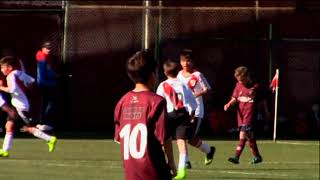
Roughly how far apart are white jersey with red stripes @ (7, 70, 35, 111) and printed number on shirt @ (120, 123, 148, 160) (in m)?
8.97

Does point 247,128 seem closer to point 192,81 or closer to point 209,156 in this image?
point 209,156

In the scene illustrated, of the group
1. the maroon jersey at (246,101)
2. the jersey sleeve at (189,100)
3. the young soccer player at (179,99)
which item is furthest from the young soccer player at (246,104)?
the young soccer player at (179,99)

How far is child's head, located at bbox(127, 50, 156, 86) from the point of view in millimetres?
6711

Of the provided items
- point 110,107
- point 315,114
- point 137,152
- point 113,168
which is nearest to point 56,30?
point 110,107

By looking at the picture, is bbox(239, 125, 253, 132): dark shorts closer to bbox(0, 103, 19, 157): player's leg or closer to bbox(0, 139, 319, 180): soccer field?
bbox(0, 139, 319, 180): soccer field

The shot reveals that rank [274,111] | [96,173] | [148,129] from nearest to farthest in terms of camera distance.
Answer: [148,129]
[96,173]
[274,111]

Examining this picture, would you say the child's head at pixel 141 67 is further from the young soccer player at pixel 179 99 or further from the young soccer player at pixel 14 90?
the young soccer player at pixel 14 90

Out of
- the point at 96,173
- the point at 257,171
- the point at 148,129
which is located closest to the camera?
the point at 148,129

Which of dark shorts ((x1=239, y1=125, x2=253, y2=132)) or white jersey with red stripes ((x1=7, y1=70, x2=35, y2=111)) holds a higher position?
white jersey with red stripes ((x1=7, y1=70, x2=35, y2=111))

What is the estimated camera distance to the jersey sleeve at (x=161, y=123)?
6.69m

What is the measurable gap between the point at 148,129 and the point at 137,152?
0.61ft

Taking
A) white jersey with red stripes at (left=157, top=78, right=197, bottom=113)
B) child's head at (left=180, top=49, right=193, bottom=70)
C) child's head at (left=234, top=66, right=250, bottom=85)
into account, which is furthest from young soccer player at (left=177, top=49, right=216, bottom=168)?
child's head at (left=234, top=66, right=250, bottom=85)

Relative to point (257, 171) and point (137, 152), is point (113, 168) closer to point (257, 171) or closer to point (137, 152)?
point (257, 171)

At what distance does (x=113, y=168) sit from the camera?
1380 cm
